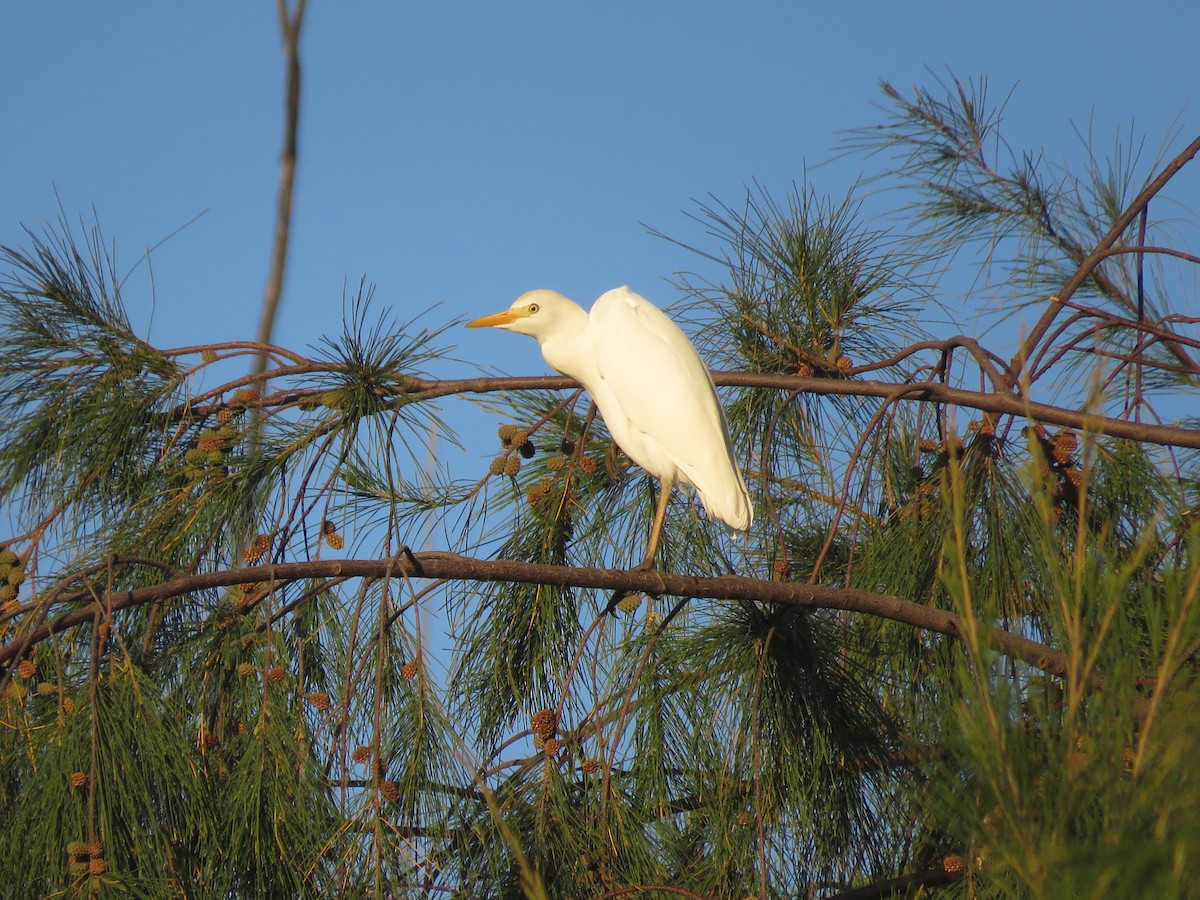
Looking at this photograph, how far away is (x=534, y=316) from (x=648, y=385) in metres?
0.38

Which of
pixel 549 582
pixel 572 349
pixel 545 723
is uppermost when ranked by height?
pixel 572 349

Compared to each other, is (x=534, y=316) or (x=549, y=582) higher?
(x=534, y=316)

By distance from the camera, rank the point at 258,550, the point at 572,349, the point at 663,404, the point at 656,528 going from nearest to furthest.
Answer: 1. the point at 258,550
2. the point at 656,528
3. the point at 663,404
4. the point at 572,349

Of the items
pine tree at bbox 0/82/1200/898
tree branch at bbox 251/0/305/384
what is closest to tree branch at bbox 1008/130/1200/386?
pine tree at bbox 0/82/1200/898

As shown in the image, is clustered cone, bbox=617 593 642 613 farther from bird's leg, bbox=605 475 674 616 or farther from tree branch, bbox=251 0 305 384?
tree branch, bbox=251 0 305 384

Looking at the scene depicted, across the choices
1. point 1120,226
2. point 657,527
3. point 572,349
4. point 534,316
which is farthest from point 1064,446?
point 534,316

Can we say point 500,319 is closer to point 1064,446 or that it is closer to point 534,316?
point 534,316

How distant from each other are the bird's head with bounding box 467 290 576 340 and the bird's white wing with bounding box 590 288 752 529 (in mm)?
82

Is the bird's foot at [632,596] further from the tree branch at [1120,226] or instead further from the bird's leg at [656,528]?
the tree branch at [1120,226]

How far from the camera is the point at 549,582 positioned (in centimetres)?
131

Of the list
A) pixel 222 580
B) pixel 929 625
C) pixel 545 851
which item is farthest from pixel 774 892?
pixel 222 580

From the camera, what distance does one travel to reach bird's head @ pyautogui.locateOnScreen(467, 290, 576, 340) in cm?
253

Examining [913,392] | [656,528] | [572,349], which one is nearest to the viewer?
[913,392]

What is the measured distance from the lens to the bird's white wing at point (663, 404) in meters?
2.10
